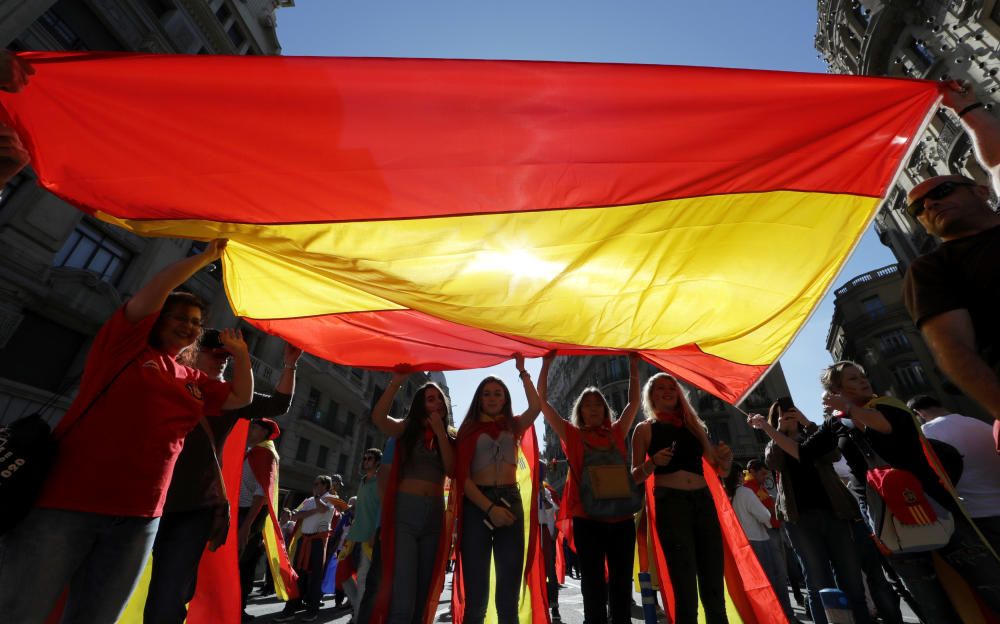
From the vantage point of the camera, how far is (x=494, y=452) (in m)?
3.47

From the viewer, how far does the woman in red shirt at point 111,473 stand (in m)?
1.60

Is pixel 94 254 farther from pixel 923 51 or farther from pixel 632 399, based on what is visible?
pixel 923 51

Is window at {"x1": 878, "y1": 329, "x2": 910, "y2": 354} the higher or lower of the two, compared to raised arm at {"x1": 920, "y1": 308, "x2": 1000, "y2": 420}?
higher

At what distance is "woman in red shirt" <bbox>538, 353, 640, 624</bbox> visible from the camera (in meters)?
3.16

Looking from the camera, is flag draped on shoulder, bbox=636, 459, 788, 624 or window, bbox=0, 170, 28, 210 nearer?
flag draped on shoulder, bbox=636, 459, 788, 624

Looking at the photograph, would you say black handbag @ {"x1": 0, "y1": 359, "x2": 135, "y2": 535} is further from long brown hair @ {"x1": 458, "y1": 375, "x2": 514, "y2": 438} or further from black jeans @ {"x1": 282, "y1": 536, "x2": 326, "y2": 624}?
black jeans @ {"x1": 282, "y1": 536, "x2": 326, "y2": 624}

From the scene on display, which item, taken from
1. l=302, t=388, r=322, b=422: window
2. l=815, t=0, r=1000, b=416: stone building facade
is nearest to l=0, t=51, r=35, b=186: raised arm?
l=815, t=0, r=1000, b=416: stone building facade

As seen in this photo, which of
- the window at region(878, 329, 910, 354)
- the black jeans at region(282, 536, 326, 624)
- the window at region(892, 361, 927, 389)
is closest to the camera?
the black jeans at region(282, 536, 326, 624)

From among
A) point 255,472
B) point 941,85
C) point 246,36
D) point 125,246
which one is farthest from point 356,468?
point 941,85

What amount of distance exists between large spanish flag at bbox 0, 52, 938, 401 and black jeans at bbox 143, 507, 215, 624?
143 cm

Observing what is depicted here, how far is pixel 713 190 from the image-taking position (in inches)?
95.0

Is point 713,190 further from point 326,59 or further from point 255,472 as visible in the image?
point 255,472

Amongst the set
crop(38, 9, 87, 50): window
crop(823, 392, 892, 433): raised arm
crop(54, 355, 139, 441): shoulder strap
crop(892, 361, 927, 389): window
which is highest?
crop(892, 361, 927, 389): window

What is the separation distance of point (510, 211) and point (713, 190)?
1048 millimetres
